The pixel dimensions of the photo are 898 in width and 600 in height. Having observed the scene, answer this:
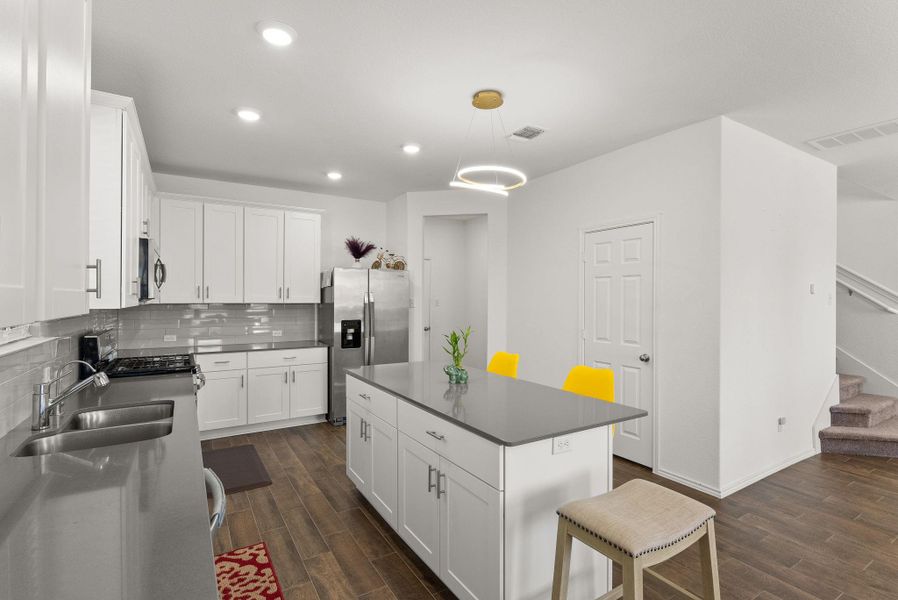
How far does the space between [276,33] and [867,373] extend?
6918 millimetres

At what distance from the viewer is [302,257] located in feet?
17.3

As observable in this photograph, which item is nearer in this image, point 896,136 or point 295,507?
point 295,507

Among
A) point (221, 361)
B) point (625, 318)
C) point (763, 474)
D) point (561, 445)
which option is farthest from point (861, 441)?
point (221, 361)

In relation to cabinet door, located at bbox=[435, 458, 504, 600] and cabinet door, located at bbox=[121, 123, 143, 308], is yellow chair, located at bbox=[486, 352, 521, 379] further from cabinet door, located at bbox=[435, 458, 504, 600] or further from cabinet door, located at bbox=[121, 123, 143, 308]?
cabinet door, located at bbox=[121, 123, 143, 308]

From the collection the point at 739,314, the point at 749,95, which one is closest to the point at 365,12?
the point at 749,95

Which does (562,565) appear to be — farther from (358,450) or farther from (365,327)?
(365,327)

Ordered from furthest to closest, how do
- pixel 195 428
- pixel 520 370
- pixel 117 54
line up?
pixel 520 370
pixel 117 54
pixel 195 428

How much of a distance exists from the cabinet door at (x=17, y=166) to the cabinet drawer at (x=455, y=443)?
1.48 m

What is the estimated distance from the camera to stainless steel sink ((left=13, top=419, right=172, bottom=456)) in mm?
1677

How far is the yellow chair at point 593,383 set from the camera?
8.81ft

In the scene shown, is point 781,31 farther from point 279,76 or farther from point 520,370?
point 520,370

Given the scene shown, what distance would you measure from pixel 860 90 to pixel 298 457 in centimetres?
503

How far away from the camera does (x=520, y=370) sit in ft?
17.0

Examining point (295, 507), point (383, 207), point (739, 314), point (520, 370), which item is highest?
point (383, 207)
